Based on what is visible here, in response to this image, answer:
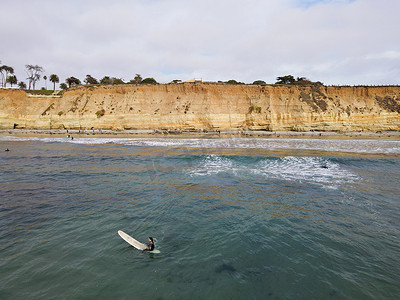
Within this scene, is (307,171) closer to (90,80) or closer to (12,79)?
(90,80)

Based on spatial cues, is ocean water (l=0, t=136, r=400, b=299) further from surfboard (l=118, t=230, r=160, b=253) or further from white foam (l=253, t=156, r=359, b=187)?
white foam (l=253, t=156, r=359, b=187)

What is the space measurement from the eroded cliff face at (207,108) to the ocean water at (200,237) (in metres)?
37.4

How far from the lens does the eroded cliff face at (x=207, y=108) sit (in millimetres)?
46062

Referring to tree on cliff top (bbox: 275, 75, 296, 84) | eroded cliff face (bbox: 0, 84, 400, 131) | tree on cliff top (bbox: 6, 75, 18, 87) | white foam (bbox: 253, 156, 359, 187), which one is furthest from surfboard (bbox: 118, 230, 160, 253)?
tree on cliff top (bbox: 6, 75, 18, 87)

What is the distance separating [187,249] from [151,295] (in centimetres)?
155

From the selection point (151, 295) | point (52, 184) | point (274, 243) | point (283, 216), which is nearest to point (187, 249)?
point (151, 295)

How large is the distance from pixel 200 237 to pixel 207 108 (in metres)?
46.0

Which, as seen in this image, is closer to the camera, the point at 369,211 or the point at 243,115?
the point at 369,211

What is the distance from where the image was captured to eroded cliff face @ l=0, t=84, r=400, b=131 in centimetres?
4606

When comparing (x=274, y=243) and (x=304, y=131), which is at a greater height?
(x=304, y=131)

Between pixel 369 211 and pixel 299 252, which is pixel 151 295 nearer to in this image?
pixel 299 252

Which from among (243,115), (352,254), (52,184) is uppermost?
(243,115)

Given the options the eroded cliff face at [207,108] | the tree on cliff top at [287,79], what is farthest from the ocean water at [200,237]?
the tree on cliff top at [287,79]

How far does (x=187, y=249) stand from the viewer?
514 centimetres
